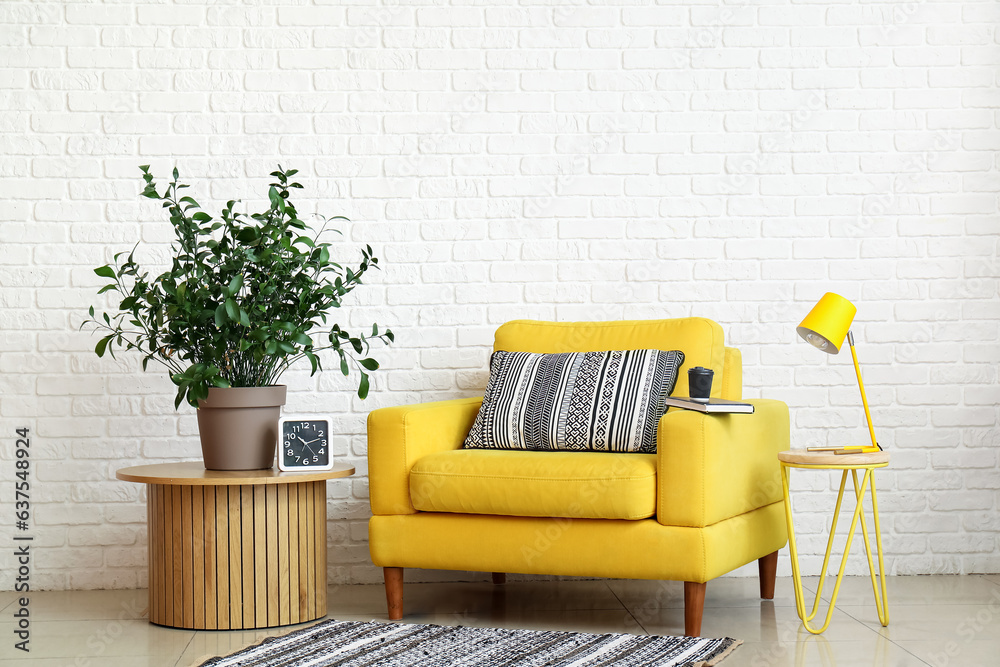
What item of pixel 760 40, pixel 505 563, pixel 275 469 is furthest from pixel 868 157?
pixel 275 469

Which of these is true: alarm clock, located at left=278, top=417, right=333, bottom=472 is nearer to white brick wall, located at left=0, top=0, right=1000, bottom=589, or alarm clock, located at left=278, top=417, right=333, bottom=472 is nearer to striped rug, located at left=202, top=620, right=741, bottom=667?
striped rug, located at left=202, top=620, right=741, bottom=667

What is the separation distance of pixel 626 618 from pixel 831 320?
107 cm

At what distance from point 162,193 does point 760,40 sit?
227cm

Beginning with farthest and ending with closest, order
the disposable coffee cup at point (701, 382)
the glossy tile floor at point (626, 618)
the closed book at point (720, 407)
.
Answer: the disposable coffee cup at point (701, 382), the closed book at point (720, 407), the glossy tile floor at point (626, 618)

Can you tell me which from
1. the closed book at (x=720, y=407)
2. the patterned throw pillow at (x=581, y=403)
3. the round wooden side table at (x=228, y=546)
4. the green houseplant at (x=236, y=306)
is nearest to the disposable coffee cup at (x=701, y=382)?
the closed book at (x=720, y=407)

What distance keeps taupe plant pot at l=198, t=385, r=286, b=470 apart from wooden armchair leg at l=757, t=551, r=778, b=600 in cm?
160

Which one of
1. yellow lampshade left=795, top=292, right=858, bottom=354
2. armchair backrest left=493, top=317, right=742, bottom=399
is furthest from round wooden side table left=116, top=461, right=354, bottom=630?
yellow lampshade left=795, top=292, right=858, bottom=354

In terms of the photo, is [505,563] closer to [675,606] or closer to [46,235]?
[675,606]

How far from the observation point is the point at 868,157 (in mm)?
3432

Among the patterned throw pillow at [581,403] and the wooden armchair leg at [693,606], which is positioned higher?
the patterned throw pillow at [581,403]

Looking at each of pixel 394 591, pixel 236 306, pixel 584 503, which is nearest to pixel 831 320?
pixel 584 503

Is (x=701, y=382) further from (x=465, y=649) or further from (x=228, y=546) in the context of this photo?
(x=228, y=546)

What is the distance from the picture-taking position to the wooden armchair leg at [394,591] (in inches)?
108

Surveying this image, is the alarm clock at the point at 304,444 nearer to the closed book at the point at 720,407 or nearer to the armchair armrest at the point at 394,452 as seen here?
the armchair armrest at the point at 394,452
